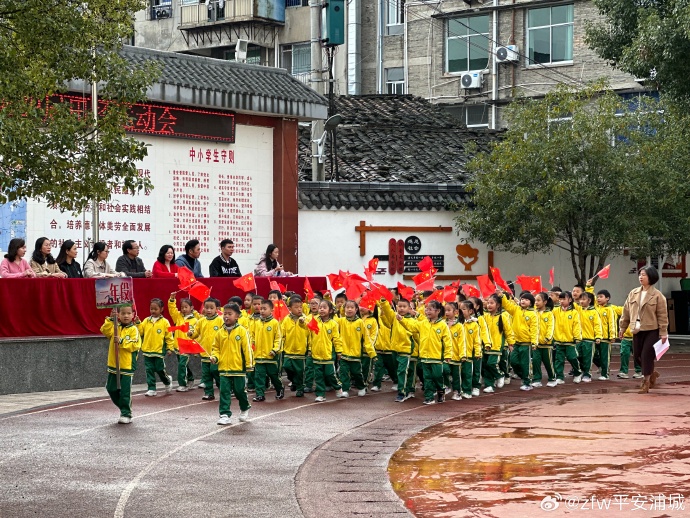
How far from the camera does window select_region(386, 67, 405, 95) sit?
140 feet

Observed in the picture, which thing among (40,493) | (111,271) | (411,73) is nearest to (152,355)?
(111,271)

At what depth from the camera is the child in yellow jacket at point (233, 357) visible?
1490 centimetres

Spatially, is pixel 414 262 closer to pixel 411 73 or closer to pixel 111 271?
pixel 111 271

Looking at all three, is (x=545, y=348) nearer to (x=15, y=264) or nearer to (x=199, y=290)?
(x=199, y=290)

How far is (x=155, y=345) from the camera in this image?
18.2m

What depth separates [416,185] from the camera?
92.8ft

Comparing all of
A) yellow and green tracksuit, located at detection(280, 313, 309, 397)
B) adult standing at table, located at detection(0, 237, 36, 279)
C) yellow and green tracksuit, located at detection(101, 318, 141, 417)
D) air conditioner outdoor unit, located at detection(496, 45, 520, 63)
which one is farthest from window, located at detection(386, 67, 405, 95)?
yellow and green tracksuit, located at detection(101, 318, 141, 417)

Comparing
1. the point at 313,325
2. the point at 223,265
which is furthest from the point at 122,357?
the point at 223,265

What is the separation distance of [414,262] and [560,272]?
15.9ft

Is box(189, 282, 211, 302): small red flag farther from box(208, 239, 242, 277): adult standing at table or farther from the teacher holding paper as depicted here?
the teacher holding paper

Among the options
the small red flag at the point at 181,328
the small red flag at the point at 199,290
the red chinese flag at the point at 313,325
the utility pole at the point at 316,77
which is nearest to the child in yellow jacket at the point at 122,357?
the small red flag at the point at 181,328

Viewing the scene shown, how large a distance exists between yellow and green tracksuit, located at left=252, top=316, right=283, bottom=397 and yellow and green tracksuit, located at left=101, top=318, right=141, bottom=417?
2.79m

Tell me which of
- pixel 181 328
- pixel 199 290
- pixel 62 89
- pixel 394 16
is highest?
pixel 394 16

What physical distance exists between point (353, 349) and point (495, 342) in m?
2.45
